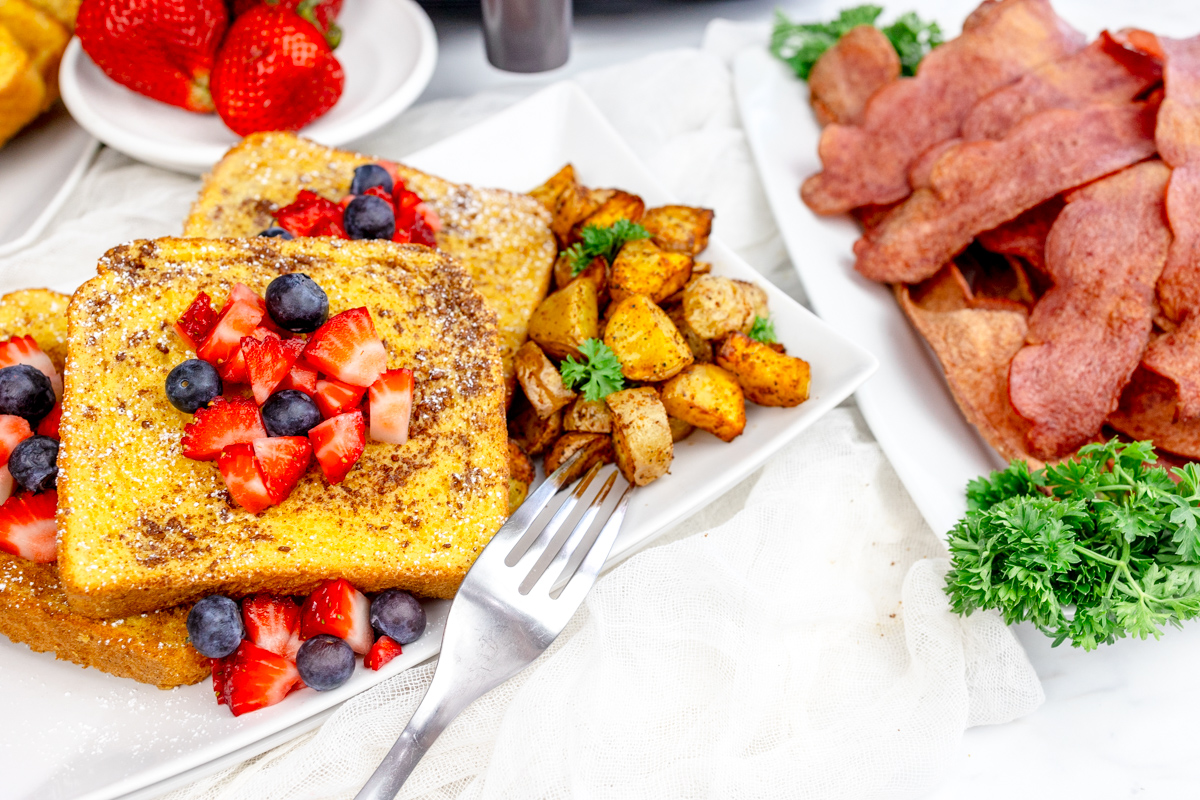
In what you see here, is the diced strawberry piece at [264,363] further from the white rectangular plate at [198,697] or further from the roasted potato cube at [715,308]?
the roasted potato cube at [715,308]

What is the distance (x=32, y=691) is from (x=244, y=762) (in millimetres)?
430

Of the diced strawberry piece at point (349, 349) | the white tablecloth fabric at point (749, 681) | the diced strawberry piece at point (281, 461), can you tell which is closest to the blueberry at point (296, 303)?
the diced strawberry piece at point (349, 349)

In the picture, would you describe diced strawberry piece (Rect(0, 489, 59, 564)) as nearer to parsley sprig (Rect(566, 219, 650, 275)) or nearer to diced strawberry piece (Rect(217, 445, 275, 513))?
diced strawberry piece (Rect(217, 445, 275, 513))

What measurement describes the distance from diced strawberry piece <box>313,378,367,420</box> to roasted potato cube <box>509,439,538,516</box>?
16.1 inches

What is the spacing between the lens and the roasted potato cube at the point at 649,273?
2.04 m

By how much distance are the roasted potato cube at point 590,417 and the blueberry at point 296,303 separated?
593 millimetres

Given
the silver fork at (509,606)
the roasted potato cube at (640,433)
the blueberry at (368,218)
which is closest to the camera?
the silver fork at (509,606)

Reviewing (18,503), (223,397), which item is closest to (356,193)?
(223,397)

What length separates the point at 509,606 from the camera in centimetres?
170

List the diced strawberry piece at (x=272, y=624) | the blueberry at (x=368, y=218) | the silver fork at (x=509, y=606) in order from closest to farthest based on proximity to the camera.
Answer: the silver fork at (x=509, y=606) → the diced strawberry piece at (x=272, y=624) → the blueberry at (x=368, y=218)

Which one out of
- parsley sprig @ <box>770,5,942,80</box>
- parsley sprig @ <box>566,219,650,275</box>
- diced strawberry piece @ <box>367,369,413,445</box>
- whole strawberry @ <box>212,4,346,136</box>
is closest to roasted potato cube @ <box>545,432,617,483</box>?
diced strawberry piece @ <box>367,369,413,445</box>

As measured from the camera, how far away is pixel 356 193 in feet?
7.39

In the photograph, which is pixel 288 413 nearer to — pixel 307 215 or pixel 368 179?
pixel 307 215

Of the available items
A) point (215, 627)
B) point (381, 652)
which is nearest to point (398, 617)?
point (381, 652)
